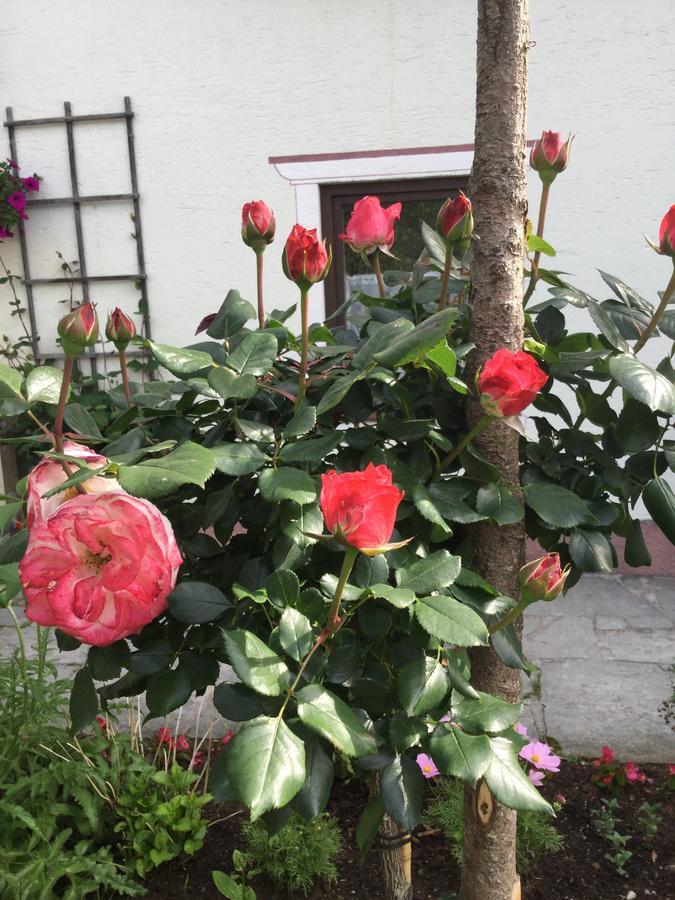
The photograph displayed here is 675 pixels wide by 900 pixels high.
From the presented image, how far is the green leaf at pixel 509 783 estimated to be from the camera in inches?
33.9

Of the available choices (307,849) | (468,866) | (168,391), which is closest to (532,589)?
(168,391)

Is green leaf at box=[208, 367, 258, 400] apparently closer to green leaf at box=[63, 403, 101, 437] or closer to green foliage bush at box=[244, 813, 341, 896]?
green leaf at box=[63, 403, 101, 437]

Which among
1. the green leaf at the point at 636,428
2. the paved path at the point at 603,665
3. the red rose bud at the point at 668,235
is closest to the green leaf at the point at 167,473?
the green leaf at the point at 636,428

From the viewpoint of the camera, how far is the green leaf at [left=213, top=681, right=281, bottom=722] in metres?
0.77

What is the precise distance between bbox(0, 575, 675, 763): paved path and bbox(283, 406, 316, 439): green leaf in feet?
6.92

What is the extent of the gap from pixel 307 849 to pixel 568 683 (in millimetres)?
1609

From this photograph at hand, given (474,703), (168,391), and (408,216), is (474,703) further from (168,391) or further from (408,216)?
(408,216)

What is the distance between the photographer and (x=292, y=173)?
4352 mm

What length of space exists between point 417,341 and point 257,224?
0.40 m

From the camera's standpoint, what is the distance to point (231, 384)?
2.89ft

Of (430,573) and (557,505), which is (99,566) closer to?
(430,573)

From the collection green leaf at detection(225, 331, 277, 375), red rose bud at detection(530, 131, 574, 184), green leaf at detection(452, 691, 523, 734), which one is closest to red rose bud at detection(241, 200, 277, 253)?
green leaf at detection(225, 331, 277, 375)

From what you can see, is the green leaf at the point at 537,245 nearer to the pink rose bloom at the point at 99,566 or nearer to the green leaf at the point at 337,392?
the green leaf at the point at 337,392

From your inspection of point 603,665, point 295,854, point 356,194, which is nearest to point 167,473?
point 295,854
